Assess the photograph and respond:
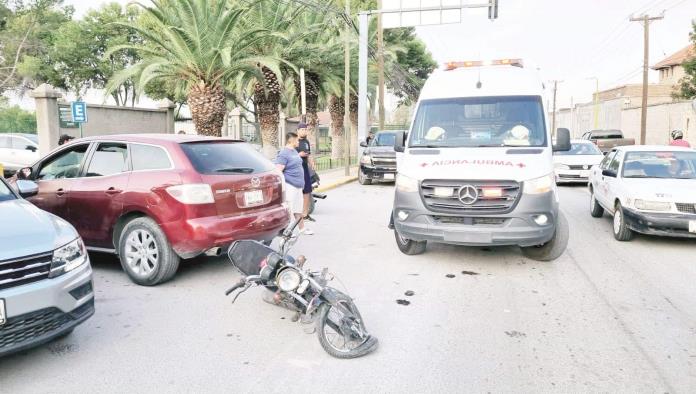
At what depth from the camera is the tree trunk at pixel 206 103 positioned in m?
16.4

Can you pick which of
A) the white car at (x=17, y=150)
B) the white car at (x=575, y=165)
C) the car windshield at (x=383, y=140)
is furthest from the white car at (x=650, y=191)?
the white car at (x=17, y=150)

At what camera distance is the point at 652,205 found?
25.3 feet

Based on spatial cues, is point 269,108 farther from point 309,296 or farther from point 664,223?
point 309,296

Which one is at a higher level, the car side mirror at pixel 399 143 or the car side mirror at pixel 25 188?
the car side mirror at pixel 399 143

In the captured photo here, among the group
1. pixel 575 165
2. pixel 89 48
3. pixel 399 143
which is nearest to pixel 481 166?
pixel 399 143

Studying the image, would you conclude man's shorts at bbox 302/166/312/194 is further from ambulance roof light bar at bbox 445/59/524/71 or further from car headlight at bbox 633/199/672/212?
car headlight at bbox 633/199/672/212

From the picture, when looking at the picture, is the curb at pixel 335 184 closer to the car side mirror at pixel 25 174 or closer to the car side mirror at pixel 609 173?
the car side mirror at pixel 609 173

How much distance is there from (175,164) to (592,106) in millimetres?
59855

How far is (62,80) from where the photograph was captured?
39.6m

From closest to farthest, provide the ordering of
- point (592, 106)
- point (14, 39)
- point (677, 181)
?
point (677, 181)
point (14, 39)
point (592, 106)

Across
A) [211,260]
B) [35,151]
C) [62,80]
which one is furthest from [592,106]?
[211,260]

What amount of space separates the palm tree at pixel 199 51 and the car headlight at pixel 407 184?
919 centimetres

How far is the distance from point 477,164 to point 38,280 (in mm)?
4629

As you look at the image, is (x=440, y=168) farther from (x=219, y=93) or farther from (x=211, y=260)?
(x=219, y=93)
